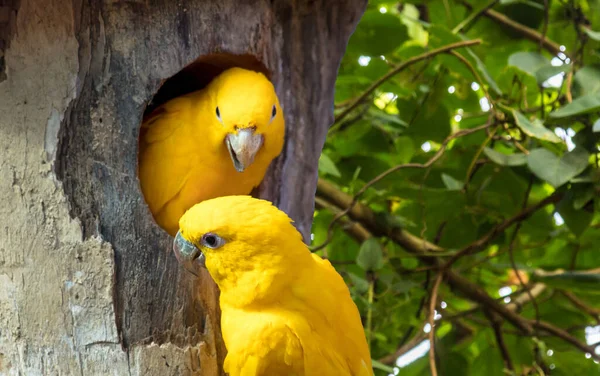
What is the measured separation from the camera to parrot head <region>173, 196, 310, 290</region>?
1.57 meters

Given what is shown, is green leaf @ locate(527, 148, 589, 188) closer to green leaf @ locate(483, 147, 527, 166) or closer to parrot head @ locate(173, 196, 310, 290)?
green leaf @ locate(483, 147, 527, 166)

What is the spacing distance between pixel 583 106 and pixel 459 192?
1.98 feet

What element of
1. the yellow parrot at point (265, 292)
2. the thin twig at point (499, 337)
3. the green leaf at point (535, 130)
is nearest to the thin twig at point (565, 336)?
the thin twig at point (499, 337)

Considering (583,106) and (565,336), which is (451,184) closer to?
(583,106)

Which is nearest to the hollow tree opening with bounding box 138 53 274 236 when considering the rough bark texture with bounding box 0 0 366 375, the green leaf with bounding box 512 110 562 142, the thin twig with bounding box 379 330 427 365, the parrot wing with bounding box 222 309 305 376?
the rough bark texture with bounding box 0 0 366 375

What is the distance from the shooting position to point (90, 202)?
168cm

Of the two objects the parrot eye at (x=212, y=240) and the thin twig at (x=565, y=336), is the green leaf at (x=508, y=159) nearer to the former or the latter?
the thin twig at (x=565, y=336)

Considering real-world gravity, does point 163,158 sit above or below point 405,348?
above

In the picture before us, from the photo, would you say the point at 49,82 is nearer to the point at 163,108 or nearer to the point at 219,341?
the point at 163,108

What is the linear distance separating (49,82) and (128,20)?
0.25 metres

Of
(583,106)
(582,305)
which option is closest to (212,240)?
(583,106)

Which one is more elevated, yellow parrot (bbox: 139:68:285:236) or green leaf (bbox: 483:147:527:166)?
yellow parrot (bbox: 139:68:285:236)

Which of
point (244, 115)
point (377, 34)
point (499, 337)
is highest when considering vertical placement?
point (377, 34)

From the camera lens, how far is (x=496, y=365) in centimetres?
282
